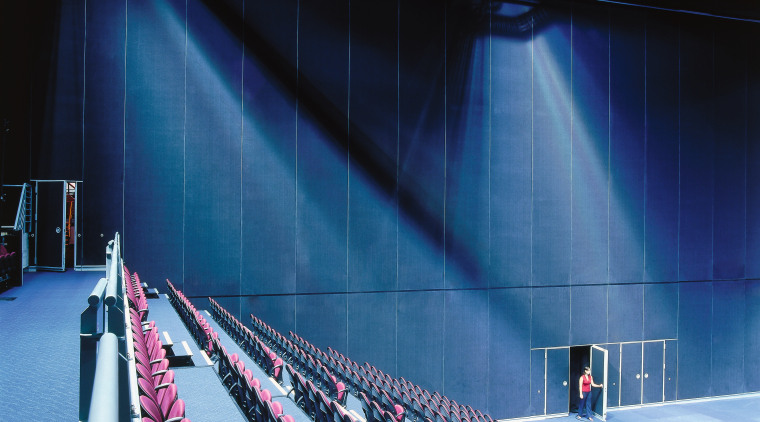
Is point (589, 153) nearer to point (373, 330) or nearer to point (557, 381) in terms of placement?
point (557, 381)

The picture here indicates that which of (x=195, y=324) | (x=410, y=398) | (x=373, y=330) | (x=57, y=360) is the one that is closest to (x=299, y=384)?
(x=195, y=324)

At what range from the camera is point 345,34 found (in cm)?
1037

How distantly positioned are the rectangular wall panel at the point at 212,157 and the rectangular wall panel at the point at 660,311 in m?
8.79

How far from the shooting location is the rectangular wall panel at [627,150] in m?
11.6

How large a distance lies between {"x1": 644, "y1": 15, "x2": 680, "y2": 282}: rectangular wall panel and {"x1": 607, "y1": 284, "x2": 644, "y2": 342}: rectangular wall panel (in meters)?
0.50

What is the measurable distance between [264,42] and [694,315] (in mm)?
10993

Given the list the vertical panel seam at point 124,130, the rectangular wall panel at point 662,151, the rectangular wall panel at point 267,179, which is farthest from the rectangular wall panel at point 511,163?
the vertical panel seam at point 124,130

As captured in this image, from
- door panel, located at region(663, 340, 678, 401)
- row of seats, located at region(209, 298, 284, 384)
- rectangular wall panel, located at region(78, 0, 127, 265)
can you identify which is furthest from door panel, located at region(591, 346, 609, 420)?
rectangular wall panel, located at region(78, 0, 127, 265)

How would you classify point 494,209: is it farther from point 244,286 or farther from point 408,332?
point 244,286

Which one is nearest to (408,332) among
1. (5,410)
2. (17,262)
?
(17,262)

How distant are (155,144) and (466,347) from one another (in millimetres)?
7019

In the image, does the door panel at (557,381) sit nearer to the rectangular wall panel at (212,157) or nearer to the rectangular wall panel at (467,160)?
the rectangular wall panel at (467,160)

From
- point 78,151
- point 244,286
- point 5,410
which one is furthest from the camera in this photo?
point 244,286

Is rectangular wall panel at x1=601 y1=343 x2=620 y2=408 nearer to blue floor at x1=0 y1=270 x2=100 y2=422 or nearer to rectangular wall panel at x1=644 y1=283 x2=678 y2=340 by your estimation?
rectangular wall panel at x1=644 y1=283 x2=678 y2=340
